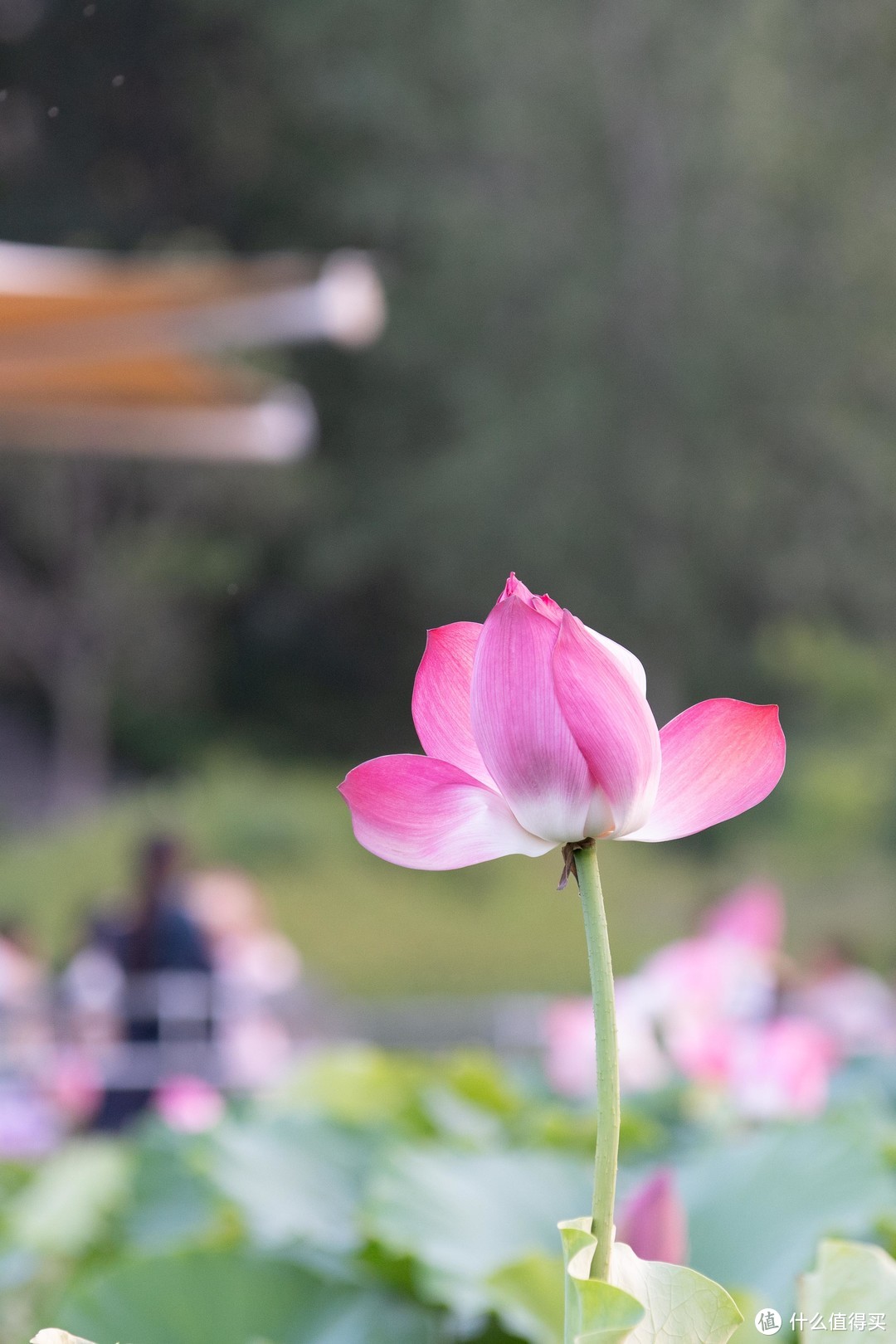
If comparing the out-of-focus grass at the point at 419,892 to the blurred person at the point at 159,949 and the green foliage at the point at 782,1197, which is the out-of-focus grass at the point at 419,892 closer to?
the blurred person at the point at 159,949

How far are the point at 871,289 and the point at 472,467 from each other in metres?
2.62

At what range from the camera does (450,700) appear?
0.26 m

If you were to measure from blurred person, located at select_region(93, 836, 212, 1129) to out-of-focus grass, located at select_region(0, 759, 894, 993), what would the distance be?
146 inches

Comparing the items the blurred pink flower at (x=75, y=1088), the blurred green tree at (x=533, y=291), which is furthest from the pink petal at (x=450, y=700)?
the blurred green tree at (x=533, y=291)

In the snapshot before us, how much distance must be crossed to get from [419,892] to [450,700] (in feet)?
23.2

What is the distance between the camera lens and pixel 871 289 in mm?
8719

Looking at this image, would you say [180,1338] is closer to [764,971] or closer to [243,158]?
[764,971]

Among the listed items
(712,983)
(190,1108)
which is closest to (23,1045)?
(190,1108)

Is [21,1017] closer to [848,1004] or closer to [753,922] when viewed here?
[848,1004]

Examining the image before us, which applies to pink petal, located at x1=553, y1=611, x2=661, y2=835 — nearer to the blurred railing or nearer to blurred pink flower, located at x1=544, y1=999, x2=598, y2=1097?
blurred pink flower, located at x1=544, y1=999, x2=598, y2=1097

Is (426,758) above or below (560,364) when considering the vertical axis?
below

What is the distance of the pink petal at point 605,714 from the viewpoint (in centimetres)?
25

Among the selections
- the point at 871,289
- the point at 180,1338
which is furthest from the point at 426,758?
the point at 871,289

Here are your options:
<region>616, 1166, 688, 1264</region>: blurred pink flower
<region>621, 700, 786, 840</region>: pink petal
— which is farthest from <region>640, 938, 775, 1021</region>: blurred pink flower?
<region>621, 700, 786, 840</region>: pink petal
